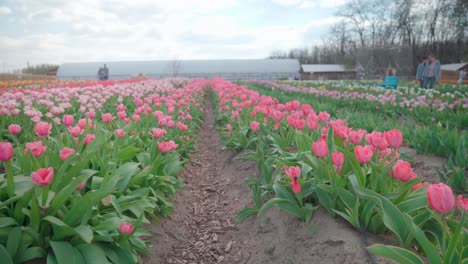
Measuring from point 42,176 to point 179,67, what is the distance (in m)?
46.3

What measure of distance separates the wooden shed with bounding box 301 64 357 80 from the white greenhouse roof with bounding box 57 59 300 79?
237 centimetres

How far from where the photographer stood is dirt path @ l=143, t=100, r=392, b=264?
6.63 feet

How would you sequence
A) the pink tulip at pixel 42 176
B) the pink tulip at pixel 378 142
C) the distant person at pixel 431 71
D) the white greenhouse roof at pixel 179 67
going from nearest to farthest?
the pink tulip at pixel 42 176 < the pink tulip at pixel 378 142 < the distant person at pixel 431 71 < the white greenhouse roof at pixel 179 67

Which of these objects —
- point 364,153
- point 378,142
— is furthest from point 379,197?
point 378,142

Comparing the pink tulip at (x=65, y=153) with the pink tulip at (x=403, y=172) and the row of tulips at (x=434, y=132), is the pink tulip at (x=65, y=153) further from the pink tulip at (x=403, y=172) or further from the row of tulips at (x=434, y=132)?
the row of tulips at (x=434, y=132)

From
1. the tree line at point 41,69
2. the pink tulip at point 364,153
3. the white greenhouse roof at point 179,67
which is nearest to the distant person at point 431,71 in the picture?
the pink tulip at point 364,153

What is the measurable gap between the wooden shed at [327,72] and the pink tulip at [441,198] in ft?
158

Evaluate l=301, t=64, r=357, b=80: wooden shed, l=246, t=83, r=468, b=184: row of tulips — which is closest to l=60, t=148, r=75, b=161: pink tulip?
l=246, t=83, r=468, b=184: row of tulips

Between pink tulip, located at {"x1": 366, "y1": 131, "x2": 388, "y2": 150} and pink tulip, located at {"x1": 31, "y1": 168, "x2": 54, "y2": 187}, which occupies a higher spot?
pink tulip, located at {"x1": 31, "y1": 168, "x2": 54, "y2": 187}

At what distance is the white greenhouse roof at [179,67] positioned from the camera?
149 ft

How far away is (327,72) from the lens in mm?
52375

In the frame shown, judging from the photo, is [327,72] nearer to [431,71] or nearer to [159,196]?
[431,71]

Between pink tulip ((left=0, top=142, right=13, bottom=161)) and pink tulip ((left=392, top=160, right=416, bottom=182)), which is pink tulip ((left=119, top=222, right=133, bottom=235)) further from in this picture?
pink tulip ((left=392, top=160, right=416, bottom=182))

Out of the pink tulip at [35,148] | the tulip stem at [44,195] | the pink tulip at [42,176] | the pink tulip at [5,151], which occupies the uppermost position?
the pink tulip at [5,151]
